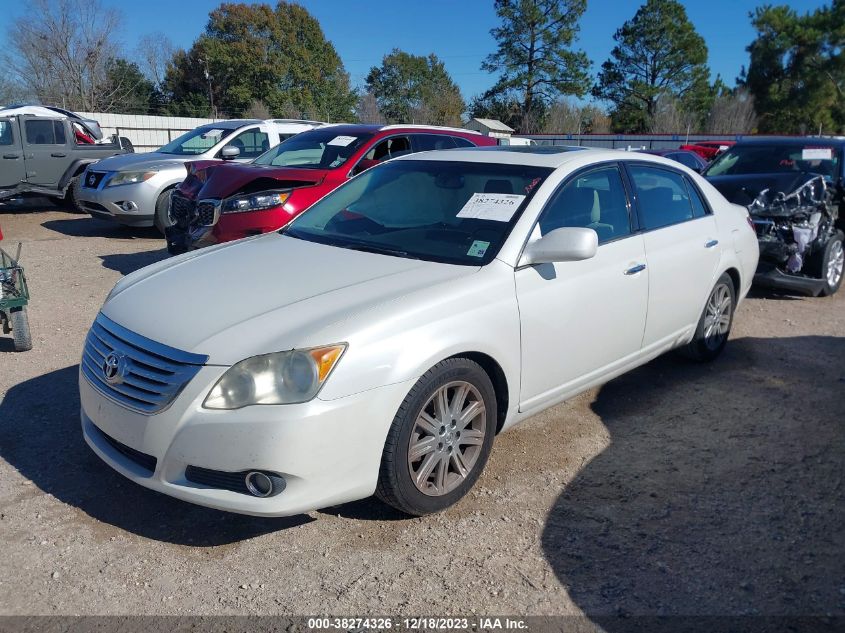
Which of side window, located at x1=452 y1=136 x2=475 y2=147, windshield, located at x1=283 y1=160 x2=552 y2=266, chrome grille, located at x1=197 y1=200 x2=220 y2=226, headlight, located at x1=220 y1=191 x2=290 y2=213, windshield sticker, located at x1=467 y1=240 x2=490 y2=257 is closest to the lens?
windshield sticker, located at x1=467 y1=240 x2=490 y2=257

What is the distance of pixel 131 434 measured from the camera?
305 centimetres

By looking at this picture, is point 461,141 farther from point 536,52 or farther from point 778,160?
point 536,52

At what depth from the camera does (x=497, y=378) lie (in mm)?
3557

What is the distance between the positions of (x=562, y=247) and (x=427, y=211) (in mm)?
932

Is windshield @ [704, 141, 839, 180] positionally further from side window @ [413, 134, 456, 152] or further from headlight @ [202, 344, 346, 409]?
headlight @ [202, 344, 346, 409]

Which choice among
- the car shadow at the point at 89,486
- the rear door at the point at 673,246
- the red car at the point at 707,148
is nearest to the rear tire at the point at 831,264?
the rear door at the point at 673,246

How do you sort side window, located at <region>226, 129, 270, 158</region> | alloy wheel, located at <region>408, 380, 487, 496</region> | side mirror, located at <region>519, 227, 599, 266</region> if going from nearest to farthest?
1. alloy wheel, located at <region>408, 380, 487, 496</region>
2. side mirror, located at <region>519, 227, 599, 266</region>
3. side window, located at <region>226, 129, 270, 158</region>

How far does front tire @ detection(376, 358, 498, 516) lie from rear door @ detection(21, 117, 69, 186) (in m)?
12.3

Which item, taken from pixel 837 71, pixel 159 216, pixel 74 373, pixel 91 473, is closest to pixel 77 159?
pixel 159 216

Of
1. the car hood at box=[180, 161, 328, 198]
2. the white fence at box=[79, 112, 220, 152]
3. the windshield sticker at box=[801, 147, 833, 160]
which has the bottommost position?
the car hood at box=[180, 161, 328, 198]

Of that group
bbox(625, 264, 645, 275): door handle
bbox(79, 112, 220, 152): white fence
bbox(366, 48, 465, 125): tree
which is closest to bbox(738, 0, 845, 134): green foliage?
bbox(366, 48, 465, 125): tree

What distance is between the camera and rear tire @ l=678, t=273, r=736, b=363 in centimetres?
527

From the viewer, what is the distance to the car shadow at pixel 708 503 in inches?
113

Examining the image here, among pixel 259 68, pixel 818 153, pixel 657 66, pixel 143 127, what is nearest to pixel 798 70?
pixel 657 66
